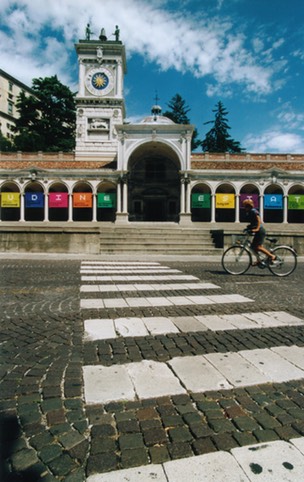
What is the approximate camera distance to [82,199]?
3300 cm

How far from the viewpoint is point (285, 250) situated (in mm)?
8984

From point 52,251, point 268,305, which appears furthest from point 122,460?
point 52,251

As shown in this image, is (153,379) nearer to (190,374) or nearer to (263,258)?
(190,374)

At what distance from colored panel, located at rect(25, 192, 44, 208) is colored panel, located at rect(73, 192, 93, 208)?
3.56 metres

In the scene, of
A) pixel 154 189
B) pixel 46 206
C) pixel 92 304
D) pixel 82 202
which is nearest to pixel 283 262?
pixel 92 304

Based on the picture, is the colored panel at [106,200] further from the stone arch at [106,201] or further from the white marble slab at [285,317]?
the white marble slab at [285,317]

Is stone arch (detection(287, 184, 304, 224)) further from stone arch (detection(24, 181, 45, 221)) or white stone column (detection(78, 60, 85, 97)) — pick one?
white stone column (detection(78, 60, 85, 97))

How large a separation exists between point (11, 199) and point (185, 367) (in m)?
34.6

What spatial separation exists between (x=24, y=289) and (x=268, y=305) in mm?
4662

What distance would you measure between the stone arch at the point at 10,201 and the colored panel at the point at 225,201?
21.0 metres

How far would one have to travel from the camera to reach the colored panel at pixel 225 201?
33062 mm

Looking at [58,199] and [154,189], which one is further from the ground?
[154,189]

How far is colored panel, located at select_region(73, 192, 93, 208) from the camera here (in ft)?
108

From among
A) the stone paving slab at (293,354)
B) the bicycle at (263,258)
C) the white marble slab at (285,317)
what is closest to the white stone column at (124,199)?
the bicycle at (263,258)
